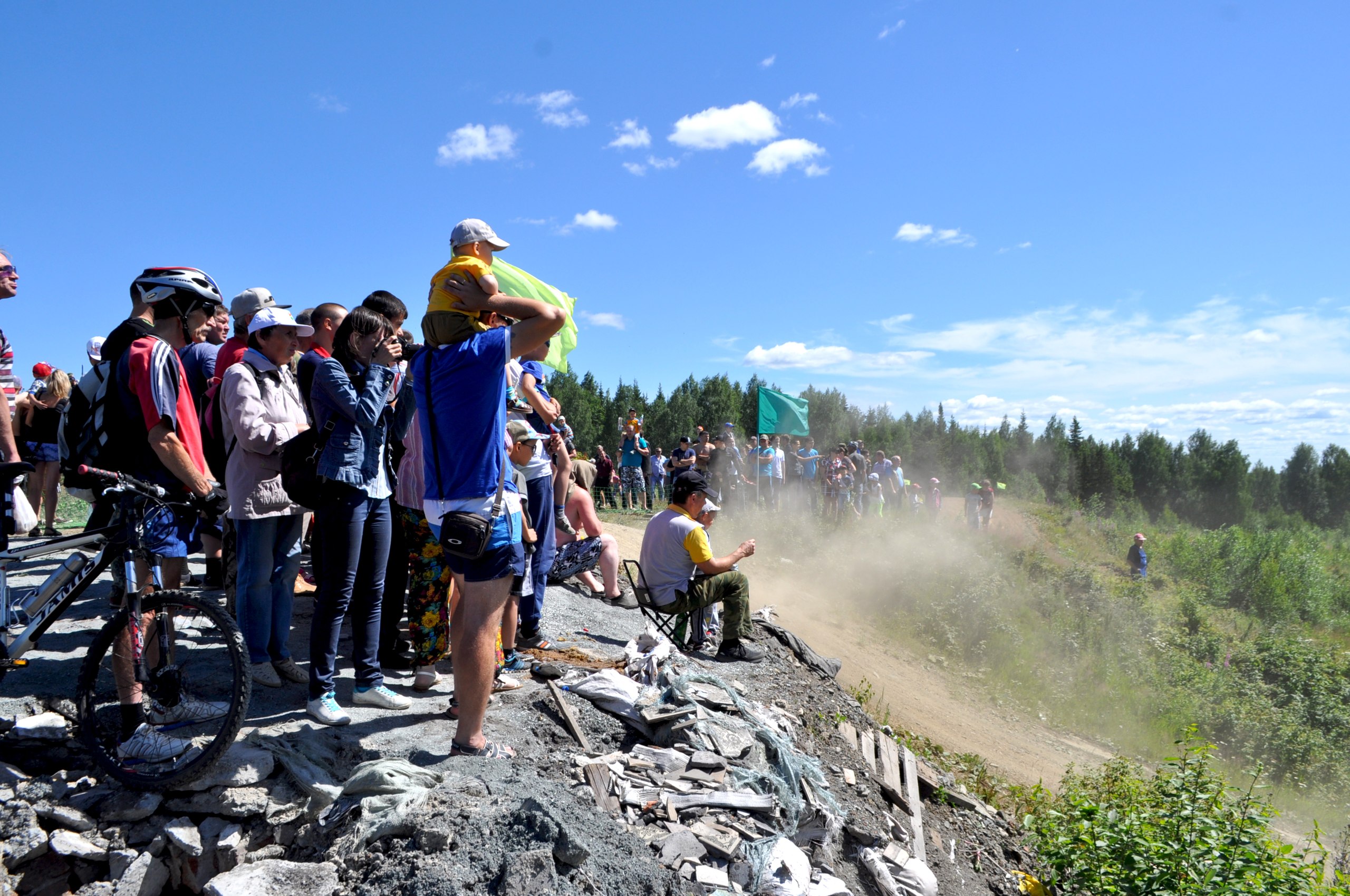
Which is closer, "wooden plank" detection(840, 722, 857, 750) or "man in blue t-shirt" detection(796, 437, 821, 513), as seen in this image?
"wooden plank" detection(840, 722, 857, 750)

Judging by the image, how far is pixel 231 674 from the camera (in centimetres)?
298

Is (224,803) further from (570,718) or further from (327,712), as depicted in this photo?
(570,718)

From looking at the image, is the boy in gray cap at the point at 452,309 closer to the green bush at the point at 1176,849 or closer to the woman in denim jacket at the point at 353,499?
the woman in denim jacket at the point at 353,499

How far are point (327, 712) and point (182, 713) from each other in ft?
1.88

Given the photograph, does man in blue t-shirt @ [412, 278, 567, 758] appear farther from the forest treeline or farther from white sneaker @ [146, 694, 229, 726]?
the forest treeline

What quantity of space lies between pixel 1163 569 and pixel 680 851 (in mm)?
26712

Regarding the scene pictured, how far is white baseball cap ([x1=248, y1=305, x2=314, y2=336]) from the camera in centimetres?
361

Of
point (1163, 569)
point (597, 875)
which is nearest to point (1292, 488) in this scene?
point (1163, 569)

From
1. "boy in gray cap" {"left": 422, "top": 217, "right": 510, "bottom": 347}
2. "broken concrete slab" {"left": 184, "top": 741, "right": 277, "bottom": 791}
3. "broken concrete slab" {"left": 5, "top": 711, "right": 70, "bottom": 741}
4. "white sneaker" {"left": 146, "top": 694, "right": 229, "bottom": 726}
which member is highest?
"boy in gray cap" {"left": 422, "top": 217, "right": 510, "bottom": 347}

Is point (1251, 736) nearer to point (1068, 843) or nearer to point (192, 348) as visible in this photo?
point (1068, 843)

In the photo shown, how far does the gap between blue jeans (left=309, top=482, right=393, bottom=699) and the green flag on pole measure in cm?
275

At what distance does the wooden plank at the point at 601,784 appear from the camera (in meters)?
3.30

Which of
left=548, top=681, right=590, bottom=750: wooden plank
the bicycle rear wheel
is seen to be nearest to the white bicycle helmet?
the bicycle rear wheel

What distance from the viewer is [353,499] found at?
3.48 meters
